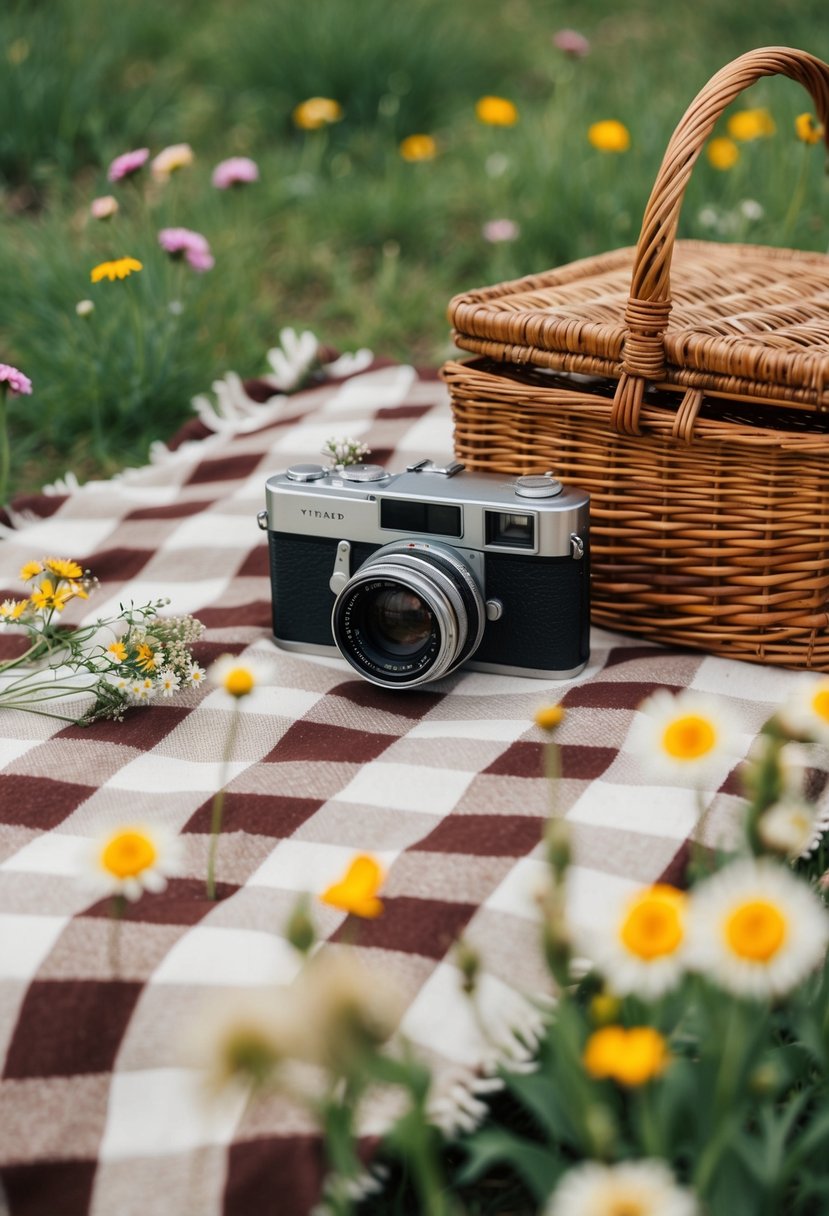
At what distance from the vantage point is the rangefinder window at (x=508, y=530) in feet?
4.33

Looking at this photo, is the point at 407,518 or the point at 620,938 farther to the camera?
the point at 407,518

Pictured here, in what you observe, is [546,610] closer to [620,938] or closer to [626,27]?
[620,938]

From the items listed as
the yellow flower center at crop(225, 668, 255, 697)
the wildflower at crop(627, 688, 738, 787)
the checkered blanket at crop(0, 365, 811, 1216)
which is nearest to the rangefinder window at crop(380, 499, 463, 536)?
the checkered blanket at crop(0, 365, 811, 1216)

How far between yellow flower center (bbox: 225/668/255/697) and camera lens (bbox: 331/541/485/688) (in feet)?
1.09

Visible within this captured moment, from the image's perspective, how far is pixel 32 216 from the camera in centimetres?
292

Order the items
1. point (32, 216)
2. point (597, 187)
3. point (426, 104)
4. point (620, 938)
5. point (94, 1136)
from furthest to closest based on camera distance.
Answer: point (426, 104), point (32, 216), point (597, 187), point (94, 1136), point (620, 938)

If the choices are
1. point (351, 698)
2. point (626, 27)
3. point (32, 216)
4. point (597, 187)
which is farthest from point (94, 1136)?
point (626, 27)

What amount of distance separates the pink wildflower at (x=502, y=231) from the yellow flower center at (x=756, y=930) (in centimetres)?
189

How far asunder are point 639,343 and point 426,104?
6.66ft

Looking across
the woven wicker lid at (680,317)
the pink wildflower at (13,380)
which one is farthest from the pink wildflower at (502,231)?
the pink wildflower at (13,380)

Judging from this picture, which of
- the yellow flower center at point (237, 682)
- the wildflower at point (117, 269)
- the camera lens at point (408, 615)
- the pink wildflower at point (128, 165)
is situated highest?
the pink wildflower at point (128, 165)

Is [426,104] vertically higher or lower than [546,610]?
higher

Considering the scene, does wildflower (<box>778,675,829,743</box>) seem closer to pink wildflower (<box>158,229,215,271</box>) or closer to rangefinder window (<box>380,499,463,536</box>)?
rangefinder window (<box>380,499,463,536</box>)

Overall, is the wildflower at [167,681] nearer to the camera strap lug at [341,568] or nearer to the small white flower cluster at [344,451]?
the camera strap lug at [341,568]
